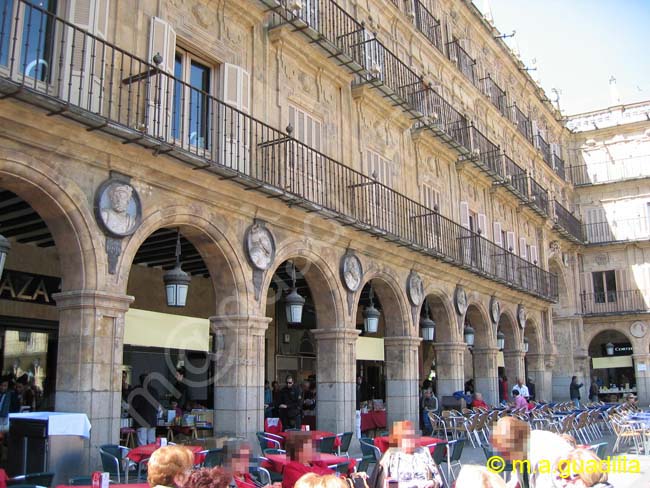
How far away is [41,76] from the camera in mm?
8617

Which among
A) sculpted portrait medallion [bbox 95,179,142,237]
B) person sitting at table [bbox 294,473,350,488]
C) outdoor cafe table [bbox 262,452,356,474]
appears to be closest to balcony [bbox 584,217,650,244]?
outdoor cafe table [bbox 262,452,356,474]

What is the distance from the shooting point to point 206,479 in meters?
4.23

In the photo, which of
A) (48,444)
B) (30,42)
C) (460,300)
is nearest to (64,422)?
(48,444)

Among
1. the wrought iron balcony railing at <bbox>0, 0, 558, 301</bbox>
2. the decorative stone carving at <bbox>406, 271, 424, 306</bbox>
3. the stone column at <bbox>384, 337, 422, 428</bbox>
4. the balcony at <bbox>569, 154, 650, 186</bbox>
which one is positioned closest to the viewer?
the wrought iron balcony railing at <bbox>0, 0, 558, 301</bbox>

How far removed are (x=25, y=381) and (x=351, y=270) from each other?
21.4ft

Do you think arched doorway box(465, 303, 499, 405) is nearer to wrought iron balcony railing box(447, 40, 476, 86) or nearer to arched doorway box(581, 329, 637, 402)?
wrought iron balcony railing box(447, 40, 476, 86)

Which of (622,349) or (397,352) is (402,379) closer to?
(397,352)

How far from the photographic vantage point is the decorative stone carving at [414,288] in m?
15.6

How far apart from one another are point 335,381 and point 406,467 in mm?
6874

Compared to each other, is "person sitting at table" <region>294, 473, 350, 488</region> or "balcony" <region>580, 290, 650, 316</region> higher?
"balcony" <region>580, 290, 650, 316</region>

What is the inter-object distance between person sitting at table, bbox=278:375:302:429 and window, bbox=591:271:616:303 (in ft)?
75.9

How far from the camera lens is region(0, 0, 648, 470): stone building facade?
8312 millimetres

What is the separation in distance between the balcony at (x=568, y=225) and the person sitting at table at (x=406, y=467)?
23878 mm

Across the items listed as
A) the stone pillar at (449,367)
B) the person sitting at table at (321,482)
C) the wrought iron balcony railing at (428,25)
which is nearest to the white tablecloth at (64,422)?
the person sitting at table at (321,482)
